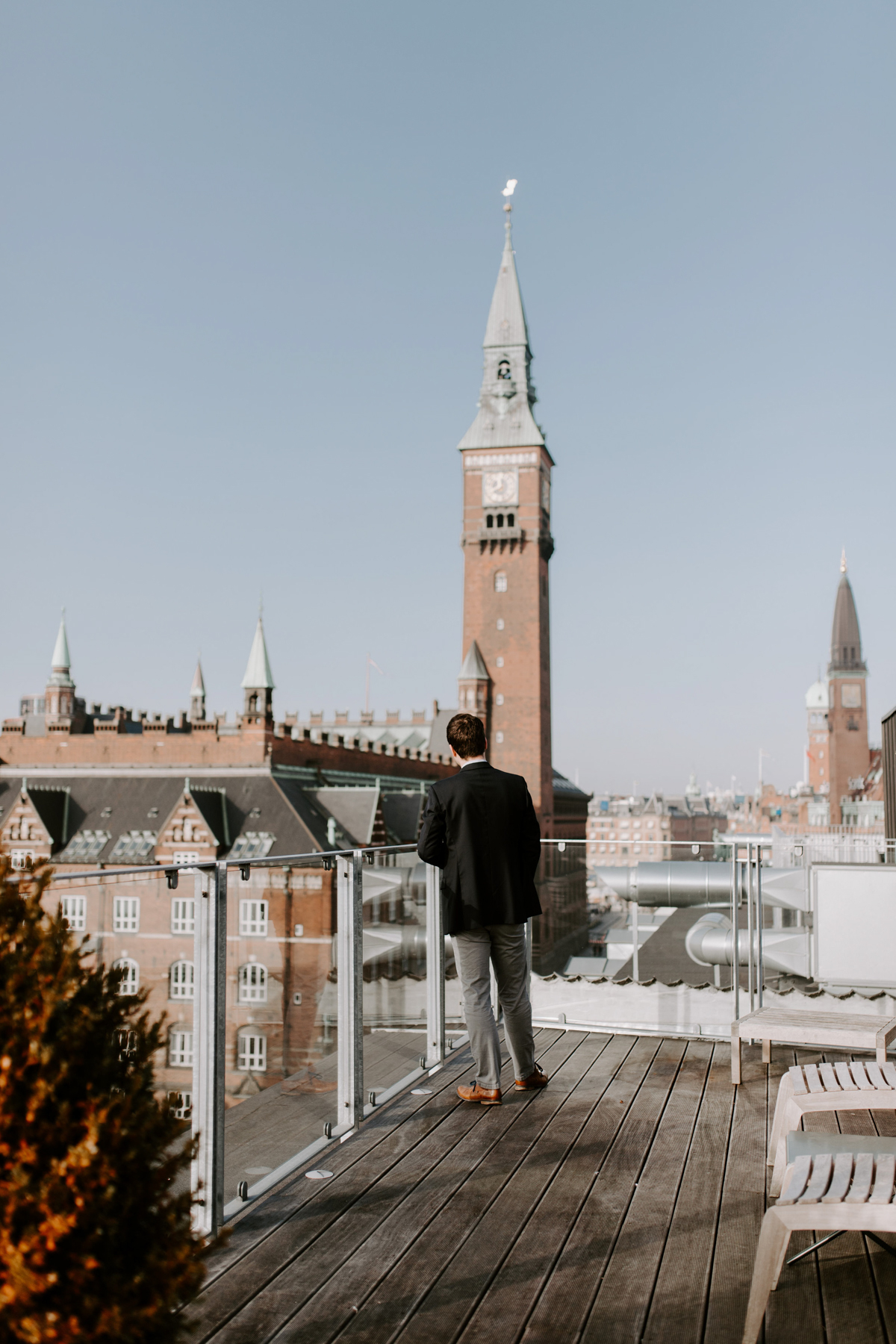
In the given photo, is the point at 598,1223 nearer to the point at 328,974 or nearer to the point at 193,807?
the point at 328,974

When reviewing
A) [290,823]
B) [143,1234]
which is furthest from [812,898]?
[290,823]

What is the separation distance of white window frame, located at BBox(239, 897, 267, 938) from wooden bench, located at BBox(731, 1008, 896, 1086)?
2855 millimetres

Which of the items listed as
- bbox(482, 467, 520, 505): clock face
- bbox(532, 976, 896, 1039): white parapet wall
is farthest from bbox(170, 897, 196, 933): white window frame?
bbox(482, 467, 520, 505): clock face

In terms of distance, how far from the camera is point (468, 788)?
5.05m

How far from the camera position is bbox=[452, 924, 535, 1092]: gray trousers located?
5.12m

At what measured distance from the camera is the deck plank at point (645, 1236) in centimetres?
298

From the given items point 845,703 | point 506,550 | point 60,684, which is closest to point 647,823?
point 845,703

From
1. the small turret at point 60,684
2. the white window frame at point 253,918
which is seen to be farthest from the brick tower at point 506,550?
the white window frame at point 253,918

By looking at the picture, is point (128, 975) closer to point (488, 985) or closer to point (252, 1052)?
point (252, 1052)

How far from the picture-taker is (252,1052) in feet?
12.6

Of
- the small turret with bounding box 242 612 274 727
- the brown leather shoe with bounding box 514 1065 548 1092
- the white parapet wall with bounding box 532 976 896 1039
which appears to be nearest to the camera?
the brown leather shoe with bounding box 514 1065 548 1092

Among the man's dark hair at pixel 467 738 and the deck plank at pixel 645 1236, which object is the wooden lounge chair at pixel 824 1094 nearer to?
the deck plank at pixel 645 1236

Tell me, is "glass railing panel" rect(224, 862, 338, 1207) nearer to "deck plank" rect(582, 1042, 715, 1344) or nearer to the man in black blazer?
the man in black blazer

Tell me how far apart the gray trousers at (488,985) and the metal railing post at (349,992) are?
1.85 feet
